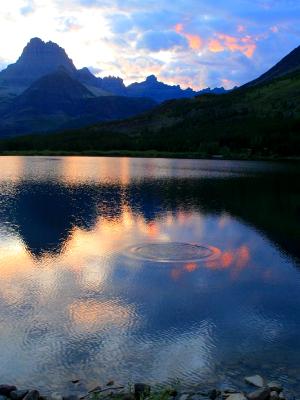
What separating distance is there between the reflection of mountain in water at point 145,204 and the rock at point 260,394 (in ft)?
79.2

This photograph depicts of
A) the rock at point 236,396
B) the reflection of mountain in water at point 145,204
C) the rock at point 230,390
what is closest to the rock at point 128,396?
the rock at point 236,396

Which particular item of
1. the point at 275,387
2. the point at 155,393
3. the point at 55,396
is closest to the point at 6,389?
the point at 55,396

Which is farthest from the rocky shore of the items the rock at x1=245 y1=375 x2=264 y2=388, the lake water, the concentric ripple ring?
the concentric ripple ring

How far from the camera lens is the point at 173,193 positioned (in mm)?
76750

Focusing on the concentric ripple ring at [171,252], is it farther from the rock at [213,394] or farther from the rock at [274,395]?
the rock at [274,395]

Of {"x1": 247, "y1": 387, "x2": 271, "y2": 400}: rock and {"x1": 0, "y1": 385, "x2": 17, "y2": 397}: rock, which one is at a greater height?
{"x1": 0, "y1": 385, "x2": 17, "y2": 397}: rock

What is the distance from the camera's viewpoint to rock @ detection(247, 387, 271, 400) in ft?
52.0

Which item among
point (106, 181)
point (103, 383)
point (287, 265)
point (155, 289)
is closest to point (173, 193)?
point (106, 181)

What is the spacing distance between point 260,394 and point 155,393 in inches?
136

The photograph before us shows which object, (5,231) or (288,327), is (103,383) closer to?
(288,327)

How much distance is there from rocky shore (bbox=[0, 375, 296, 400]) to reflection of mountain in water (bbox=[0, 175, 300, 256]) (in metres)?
21.6

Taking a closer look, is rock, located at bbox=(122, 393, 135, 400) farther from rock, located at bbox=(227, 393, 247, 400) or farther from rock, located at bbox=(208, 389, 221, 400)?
rock, located at bbox=(227, 393, 247, 400)

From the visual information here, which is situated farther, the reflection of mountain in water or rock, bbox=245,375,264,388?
the reflection of mountain in water

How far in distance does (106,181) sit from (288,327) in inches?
2862
